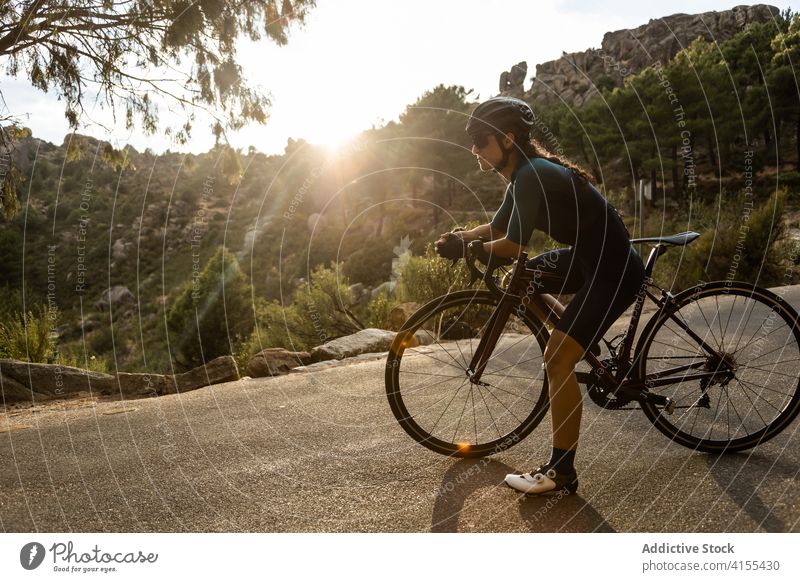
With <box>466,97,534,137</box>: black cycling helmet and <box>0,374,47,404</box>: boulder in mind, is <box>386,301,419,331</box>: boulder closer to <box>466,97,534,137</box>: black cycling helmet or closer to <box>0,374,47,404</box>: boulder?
<box>0,374,47,404</box>: boulder

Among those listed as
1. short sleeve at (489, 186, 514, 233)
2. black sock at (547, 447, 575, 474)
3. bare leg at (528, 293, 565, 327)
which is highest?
short sleeve at (489, 186, 514, 233)

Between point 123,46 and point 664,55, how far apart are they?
6670 centimetres

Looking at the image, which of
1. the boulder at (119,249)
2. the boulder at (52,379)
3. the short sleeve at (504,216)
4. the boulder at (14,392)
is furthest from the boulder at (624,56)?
the short sleeve at (504,216)

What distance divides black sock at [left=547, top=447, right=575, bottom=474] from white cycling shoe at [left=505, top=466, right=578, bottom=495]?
0.8 inches

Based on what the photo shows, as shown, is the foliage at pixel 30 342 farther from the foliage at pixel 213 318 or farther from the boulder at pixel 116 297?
the boulder at pixel 116 297

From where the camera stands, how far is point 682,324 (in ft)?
10.4

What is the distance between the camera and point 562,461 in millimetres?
2863

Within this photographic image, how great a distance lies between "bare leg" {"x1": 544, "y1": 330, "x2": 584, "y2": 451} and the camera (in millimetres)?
2859

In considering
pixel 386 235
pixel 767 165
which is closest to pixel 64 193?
pixel 386 235

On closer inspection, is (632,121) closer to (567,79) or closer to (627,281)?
(627,281)

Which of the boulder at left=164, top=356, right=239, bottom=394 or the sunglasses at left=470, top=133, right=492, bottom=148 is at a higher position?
the sunglasses at left=470, top=133, right=492, bottom=148

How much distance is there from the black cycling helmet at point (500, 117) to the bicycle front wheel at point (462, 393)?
84cm

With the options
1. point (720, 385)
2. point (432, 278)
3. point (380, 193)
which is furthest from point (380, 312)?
point (380, 193)

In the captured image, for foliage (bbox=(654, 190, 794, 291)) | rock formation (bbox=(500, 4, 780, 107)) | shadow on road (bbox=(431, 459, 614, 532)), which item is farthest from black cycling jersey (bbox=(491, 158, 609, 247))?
rock formation (bbox=(500, 4, 780, 107))
